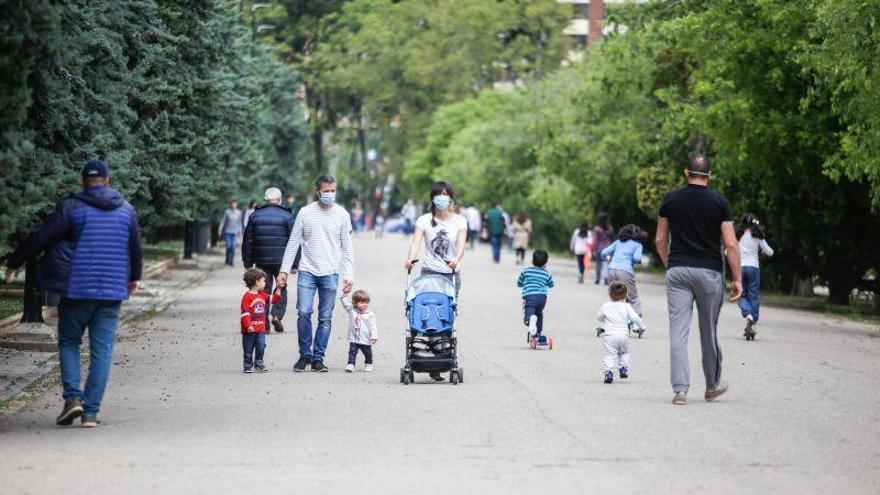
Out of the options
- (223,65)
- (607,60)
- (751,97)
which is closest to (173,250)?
(607,60)

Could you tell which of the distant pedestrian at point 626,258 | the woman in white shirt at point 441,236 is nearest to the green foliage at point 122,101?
the woman in white shirt at point 441,236

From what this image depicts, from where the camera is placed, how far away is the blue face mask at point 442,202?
56.7ft

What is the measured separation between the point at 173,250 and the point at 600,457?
4221 centimetres

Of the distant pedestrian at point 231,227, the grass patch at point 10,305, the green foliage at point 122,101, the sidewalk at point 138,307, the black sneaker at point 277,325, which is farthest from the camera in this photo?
the distant pedestrian at point 231,227

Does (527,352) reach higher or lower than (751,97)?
lower

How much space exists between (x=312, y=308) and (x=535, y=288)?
357 cm

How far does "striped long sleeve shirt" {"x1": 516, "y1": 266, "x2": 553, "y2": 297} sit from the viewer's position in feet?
67.6

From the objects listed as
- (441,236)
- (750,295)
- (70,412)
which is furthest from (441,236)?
(750,295)

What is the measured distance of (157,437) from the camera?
12.2m

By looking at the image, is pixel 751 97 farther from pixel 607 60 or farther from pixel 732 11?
pixel 607 60

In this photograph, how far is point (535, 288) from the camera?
20609 millimetres

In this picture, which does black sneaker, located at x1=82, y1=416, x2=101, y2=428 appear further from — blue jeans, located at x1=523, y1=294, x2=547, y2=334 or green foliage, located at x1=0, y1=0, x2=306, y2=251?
blue jeans, located at x1=523, y1=294, x2=547, y2=334

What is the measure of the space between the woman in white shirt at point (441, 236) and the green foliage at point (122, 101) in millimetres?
3526

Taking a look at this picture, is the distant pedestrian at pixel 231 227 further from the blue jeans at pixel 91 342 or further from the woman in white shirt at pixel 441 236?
the blue jeans at pixel 91 342
